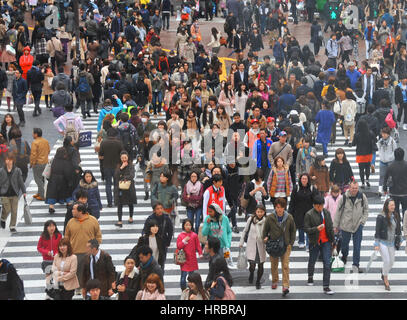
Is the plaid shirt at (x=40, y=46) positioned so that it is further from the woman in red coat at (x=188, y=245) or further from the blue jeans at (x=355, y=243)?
the woman in red coat at (x=188, y=245)

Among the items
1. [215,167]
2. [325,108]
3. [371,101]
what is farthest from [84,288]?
[371,101]

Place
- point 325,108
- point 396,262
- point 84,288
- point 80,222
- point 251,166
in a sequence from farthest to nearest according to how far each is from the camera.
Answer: point 325,108
point 251,166
point 396,262
point 80,222
point 84,288

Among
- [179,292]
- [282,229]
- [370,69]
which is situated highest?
[370,69]

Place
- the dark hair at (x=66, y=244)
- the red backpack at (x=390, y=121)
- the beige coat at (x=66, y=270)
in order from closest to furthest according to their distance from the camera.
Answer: the dark hair at (x=66, y=244)
the beige coat at (x=66, y=270)
the red backpack at (x=390, y=121)

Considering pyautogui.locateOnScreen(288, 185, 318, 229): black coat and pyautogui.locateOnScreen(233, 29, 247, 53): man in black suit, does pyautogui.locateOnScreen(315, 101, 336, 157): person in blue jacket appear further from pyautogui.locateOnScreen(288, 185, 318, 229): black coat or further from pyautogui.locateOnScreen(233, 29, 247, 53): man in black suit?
pyautogui.locateOnScreen(233, 29, 247, 53): man in black suit

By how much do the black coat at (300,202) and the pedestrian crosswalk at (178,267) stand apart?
80 cm

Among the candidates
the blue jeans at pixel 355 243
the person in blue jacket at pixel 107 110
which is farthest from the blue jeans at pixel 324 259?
the person in blue jacket at pixel 107 110

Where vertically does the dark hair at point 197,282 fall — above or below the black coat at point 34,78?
below

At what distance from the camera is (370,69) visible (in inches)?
1061

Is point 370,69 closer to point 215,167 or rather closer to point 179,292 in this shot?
point 215,167

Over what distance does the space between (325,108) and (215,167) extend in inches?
302

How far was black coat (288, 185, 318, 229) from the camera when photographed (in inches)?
703

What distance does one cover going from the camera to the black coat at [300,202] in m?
17.9

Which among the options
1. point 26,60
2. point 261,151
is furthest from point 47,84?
point 261,151
